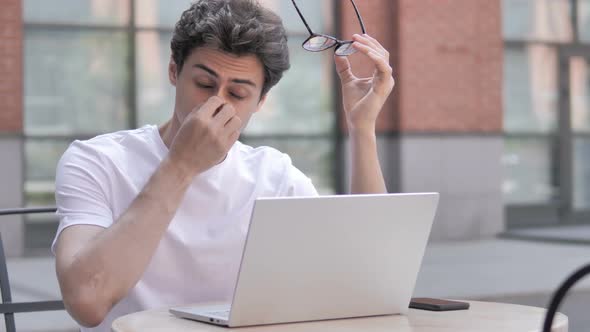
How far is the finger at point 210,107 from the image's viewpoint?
2426mm

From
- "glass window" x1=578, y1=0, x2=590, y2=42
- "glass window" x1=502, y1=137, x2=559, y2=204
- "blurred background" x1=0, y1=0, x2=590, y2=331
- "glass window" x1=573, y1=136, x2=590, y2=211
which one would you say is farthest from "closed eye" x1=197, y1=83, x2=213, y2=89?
"glass window" x1=578, y1=0, x2=590, y2=42

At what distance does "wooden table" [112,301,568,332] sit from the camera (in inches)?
89.6

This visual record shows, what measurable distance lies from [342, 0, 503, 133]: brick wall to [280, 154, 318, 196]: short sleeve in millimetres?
8402

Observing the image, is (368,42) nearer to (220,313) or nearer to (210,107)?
(210,107)

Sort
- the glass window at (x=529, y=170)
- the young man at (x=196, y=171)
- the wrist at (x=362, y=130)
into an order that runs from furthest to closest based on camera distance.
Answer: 1. the glass window at (x=529, y=170)
2. the wrist at (x=362, y=130)
3. the young man at (x=196, y=171)

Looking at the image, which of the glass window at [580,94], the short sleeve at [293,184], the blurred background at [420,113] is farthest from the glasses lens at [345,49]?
the glass window at [580,94]

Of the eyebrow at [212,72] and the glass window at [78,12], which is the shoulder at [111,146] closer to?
the eyebrow at [212,72]

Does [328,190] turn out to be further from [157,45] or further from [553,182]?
[553,182]

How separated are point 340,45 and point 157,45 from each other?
26.5ft

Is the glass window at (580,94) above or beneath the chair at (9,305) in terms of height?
above

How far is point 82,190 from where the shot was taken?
2.63 m

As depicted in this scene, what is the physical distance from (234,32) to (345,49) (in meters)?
0.37

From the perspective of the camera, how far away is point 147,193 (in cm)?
242

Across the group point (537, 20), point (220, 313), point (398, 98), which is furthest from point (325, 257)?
point (537, 20)
